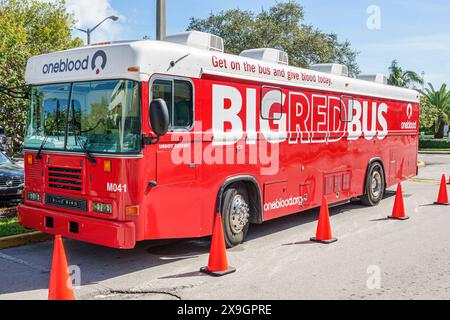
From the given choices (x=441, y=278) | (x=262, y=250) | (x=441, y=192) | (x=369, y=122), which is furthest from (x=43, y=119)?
(x=441, y=192)

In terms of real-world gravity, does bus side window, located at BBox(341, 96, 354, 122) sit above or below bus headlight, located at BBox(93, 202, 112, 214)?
above

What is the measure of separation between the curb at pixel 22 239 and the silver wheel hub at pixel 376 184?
7278 mm

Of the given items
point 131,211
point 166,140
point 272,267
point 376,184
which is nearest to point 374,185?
point 376,184

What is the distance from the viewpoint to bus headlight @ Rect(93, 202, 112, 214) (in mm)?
6195

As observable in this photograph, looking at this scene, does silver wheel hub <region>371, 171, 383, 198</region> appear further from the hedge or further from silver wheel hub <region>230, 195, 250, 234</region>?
the hedge

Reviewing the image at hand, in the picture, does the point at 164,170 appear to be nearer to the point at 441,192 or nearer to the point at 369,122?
the point at 369,122

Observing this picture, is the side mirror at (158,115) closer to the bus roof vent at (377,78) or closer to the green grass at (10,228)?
the green grass at (10,228)

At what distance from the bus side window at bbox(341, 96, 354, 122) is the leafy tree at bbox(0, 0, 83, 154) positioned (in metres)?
6.60

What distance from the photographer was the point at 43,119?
7.11 m

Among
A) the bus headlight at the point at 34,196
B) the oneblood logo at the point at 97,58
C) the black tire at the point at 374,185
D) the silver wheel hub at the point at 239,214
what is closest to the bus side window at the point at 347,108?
the black tire at the point at 374,185

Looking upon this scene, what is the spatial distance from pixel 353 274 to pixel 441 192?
261 inches

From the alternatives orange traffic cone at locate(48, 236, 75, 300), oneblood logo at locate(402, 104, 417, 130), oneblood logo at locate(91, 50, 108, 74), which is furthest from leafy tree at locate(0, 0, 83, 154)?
oneblood logo at locate(402, 104, 417, 130)

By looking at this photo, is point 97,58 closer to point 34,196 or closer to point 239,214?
point 34,196

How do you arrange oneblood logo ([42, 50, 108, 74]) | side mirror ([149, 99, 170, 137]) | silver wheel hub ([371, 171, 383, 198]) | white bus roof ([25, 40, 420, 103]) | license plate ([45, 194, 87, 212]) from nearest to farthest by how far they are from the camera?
side mirror ([149, 99, 170, 137])
white bus roof ([25, 40, 420, 103])
oneblood logo ([42, 50, 108, 74])
license plate ([45, 194, 87, 212])
silver wheel hub ([371, 171, 383, 198])
